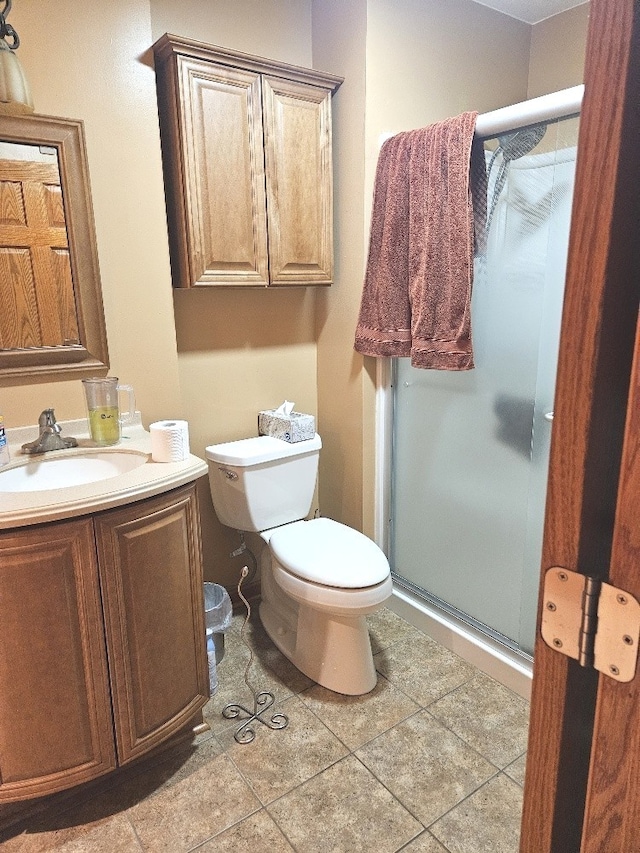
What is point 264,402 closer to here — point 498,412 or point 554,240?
point 498,412

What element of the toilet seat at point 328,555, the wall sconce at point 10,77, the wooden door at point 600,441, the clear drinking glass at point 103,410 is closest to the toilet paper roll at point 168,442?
the clear drinking glass at point 103,410

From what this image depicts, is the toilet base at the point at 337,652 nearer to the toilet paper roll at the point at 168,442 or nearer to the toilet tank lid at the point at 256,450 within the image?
the toilet tank lid at the point at 256,450

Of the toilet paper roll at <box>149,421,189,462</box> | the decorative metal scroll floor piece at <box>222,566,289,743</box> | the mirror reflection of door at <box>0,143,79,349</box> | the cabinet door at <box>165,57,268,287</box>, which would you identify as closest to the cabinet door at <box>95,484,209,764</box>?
the toilet paper roll at <box>149,421,189,462</box>

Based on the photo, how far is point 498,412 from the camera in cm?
196

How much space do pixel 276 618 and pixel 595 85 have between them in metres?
2.09

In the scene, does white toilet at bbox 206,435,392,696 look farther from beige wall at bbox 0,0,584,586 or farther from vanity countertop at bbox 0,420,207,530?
vanity countertop at bbox 0,420,207,530

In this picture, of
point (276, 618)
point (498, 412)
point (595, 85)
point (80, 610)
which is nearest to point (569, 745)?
point (595, 85)

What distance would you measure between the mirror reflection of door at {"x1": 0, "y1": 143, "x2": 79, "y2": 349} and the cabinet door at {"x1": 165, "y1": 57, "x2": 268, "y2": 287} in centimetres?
39

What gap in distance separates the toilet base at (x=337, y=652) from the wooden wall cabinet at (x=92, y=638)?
529 mm

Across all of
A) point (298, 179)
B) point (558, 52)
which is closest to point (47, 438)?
point (298, 179)

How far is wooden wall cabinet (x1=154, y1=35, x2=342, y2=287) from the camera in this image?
1823 millimetres

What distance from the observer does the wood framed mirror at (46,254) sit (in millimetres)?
1629

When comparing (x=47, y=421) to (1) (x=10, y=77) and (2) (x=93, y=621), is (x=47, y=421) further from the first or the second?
(1) (x=10, y=77)

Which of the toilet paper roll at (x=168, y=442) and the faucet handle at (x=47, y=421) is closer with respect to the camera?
the toilet paper roll at (x=168, y=442)
